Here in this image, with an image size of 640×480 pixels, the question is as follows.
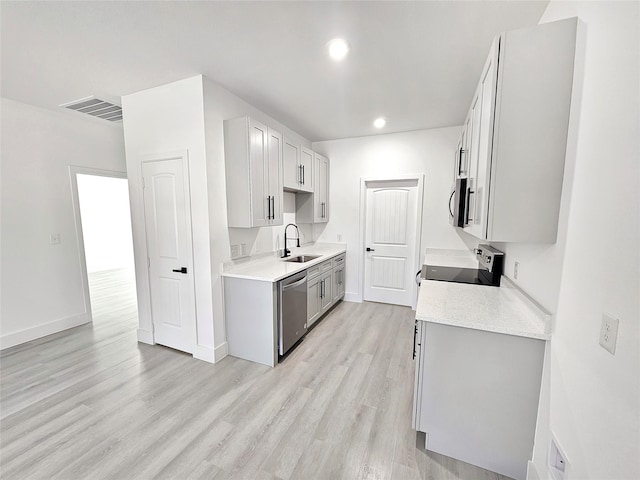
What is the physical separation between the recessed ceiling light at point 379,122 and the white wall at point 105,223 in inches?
240

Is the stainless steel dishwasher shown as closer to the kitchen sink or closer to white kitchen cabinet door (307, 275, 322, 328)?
white kitchen cabinet door (307, 275, 322, 328)

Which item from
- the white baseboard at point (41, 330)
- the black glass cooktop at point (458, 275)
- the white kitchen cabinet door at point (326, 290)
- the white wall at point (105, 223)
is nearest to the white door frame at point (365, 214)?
the white kitchen cabinet door at point (326, 290)

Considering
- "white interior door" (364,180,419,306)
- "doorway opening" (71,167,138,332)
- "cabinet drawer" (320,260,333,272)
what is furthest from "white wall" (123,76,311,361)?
"doorway opening" (71,167,138,332)

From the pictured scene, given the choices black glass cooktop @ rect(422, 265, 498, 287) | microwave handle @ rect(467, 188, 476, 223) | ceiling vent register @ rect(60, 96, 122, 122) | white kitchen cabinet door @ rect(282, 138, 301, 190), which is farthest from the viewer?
white kitchen cabinet door @ rect(282, 138, 301, 190)

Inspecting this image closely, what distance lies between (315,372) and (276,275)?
0.99 m

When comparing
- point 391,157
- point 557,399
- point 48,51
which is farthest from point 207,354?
point 391,157

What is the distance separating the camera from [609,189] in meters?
0.97

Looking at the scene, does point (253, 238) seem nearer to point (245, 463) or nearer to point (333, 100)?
point (333, 100)

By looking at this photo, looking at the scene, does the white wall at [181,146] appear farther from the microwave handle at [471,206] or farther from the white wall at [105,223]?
the white wall at [105,223]

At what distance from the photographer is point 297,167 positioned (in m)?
3.62

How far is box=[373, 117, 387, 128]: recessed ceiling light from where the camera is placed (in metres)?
3.47

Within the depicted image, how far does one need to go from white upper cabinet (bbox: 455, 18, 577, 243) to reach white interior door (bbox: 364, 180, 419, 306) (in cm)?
266

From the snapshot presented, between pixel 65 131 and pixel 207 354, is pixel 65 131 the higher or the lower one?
the higher one

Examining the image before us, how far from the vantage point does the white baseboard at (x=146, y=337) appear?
9.87 feet
